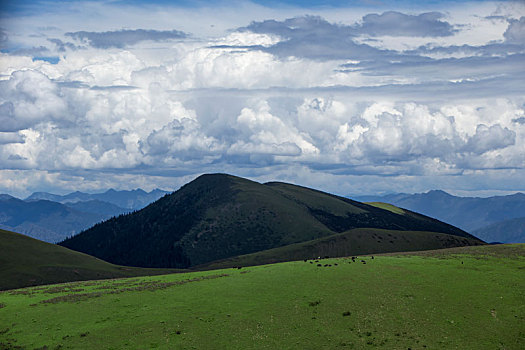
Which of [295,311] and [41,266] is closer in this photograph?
[295,311]

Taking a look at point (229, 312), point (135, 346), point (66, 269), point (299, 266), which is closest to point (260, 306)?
point (229, 312)

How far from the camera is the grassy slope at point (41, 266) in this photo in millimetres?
136500

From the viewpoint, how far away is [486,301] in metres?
62.5

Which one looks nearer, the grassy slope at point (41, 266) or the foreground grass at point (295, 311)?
the foreground grass at point (295, 311)

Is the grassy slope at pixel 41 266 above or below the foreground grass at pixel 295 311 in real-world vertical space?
below

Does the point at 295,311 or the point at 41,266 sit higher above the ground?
the point at 295,311

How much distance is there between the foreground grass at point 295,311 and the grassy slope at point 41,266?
6020cm

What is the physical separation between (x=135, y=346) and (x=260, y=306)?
16.6 metres

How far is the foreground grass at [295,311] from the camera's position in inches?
2096

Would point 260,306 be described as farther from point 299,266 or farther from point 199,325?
point 299,266

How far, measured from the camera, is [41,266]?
14825 centimetres

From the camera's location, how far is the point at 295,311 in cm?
6081

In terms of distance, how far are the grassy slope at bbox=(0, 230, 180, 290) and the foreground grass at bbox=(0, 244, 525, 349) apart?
6020 centimetres

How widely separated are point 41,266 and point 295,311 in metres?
111
